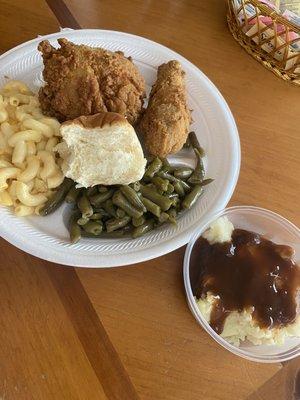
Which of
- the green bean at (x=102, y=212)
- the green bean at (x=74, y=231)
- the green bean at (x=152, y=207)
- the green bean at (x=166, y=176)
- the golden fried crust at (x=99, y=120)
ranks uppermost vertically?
the golden fried crust at (x=99, y=120)

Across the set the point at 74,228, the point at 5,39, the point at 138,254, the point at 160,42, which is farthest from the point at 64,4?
the point at 138,254

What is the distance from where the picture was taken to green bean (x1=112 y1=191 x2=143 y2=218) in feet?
4.52

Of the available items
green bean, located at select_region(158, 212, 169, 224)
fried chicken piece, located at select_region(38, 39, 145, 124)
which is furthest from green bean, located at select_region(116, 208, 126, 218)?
fried chicken piece, located at select_region(38, 39, 145, 124)

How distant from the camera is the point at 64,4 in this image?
1903 millimetres

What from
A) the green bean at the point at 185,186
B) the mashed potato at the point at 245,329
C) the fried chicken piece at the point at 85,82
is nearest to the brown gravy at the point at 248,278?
the mashed potato at the point at 245,329

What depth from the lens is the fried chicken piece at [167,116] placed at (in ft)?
4.83

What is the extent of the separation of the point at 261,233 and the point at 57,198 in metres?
0.65

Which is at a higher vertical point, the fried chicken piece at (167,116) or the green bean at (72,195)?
the fried chicken piece at (167,116)

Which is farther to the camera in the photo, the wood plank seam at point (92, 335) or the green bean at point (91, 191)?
the green bean at point (91, 191)

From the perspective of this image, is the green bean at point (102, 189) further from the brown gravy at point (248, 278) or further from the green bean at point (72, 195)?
the brown gravy at point (248, 278)

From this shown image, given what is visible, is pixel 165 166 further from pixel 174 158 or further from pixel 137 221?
pixel 137 221

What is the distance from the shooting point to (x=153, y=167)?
4.77 ft

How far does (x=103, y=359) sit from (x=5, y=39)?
1.27m

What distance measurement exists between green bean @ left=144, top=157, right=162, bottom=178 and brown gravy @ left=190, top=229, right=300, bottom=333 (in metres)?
0.27
